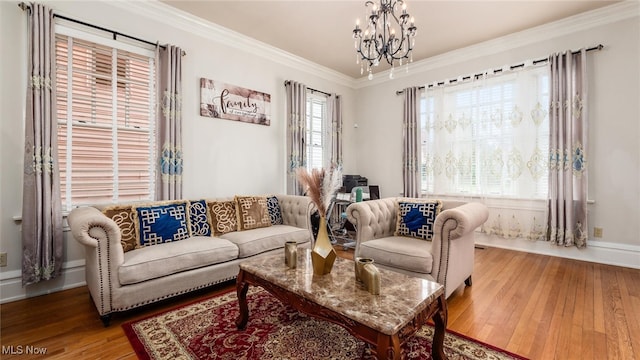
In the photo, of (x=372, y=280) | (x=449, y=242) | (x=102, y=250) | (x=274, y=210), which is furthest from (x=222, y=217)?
(x=449, y=242)

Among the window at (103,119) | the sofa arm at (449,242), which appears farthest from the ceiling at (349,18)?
the sofa arm at (449,242)

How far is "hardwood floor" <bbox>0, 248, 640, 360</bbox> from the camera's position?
175cm

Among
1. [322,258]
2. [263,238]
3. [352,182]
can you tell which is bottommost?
[263,238]

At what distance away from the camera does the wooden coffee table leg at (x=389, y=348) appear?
45.2 inches

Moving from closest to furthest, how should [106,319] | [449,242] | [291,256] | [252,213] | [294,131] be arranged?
[291,256] < [106,319] < [449,242] < [252,213] < [294,131]

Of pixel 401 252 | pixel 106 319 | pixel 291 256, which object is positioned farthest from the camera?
pixel 401 252

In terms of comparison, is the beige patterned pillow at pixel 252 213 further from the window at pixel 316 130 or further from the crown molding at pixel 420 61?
the crown molding at pixel 420 61

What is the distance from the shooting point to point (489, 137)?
13.4ft

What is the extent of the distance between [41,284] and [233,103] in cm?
265

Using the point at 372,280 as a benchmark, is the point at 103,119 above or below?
above

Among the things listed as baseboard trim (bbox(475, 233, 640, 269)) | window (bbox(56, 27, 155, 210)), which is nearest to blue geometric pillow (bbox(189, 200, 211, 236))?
window (bbox(56, 27, 155, 210))

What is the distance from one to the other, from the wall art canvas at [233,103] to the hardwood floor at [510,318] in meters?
2.12

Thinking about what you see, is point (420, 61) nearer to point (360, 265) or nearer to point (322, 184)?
point (322, 184)

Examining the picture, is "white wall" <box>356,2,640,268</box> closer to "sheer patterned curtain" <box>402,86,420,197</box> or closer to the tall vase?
"sheer patterned curtain" <box>402,86,420,197</box>
